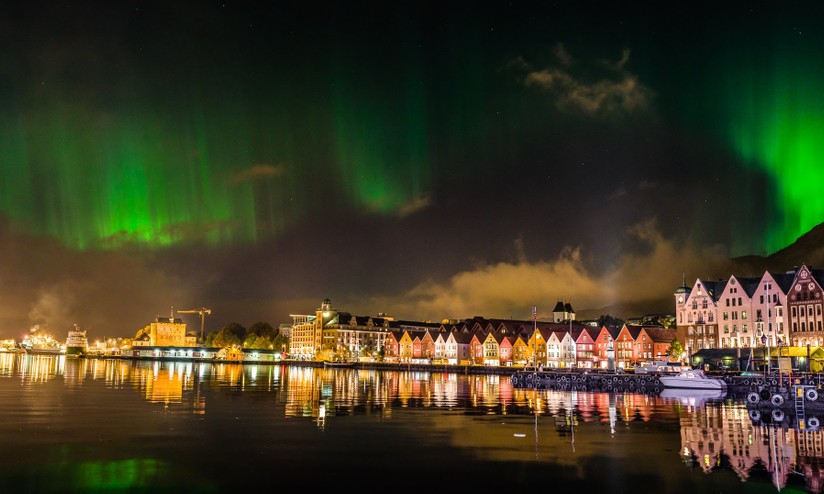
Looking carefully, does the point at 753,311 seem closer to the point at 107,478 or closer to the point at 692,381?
the point at 692,381

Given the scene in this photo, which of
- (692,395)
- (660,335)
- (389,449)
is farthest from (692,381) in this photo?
(660,335)

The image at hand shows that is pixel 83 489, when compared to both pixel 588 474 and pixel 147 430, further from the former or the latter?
pixel 588 474

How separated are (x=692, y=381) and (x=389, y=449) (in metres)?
69.0

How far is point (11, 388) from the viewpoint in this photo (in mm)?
79125

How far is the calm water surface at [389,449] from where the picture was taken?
2775 centimetres

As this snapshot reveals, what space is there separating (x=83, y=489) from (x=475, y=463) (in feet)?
55.7

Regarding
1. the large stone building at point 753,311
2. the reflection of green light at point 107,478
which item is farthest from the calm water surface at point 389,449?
the large stone building at point 753,311

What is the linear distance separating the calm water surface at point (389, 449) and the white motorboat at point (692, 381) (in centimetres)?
2902

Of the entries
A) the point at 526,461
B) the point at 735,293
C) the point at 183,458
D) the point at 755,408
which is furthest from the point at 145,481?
the point at 735,293

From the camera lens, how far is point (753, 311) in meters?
125

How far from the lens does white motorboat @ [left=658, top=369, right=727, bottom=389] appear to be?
88438mm

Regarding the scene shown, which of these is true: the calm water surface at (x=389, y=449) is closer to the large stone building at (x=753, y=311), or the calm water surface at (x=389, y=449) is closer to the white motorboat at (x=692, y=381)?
the white motorboat at (x=692, y=381)

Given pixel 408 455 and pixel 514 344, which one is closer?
pixel 408 455

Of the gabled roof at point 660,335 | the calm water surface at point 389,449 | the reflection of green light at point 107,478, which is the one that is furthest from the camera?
the gabled roof at point 660,335
